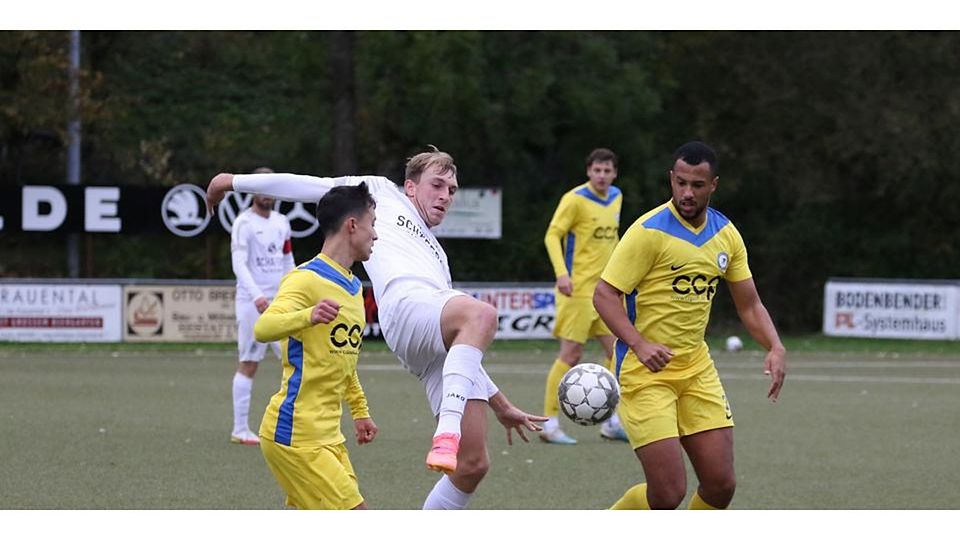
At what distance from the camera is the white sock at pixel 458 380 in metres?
6.02

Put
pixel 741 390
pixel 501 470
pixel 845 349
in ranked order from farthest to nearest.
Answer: pixel 845 349
pixel 741 390
pixel 501 470

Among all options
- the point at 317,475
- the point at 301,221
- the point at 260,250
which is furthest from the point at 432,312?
the point at 301,221

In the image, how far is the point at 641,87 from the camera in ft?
89.5

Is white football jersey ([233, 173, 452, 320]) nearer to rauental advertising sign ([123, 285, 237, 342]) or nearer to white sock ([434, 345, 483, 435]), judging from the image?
white sock ([434, 345, 483, 435])

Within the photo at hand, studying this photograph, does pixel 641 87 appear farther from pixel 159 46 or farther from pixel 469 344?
pixel 469 344

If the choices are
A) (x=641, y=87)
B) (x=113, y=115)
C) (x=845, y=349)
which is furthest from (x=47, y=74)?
(x=845, y=349)

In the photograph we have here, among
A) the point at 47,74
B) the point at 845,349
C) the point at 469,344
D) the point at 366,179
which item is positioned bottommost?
the point at 845,349

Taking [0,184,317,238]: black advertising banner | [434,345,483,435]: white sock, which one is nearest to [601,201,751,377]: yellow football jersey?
[434,345,483,435]: white sock

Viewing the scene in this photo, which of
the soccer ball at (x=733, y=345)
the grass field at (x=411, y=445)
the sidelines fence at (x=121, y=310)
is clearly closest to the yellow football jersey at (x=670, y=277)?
the grass field at (x=411, y=445)

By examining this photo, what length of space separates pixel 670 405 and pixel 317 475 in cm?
192

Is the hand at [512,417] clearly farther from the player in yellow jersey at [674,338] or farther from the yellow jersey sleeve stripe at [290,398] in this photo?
the yellow jersey sleeve stripe at [290,398]

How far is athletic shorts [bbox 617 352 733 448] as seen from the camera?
6824 mm

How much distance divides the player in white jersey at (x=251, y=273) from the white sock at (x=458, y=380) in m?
5.19
